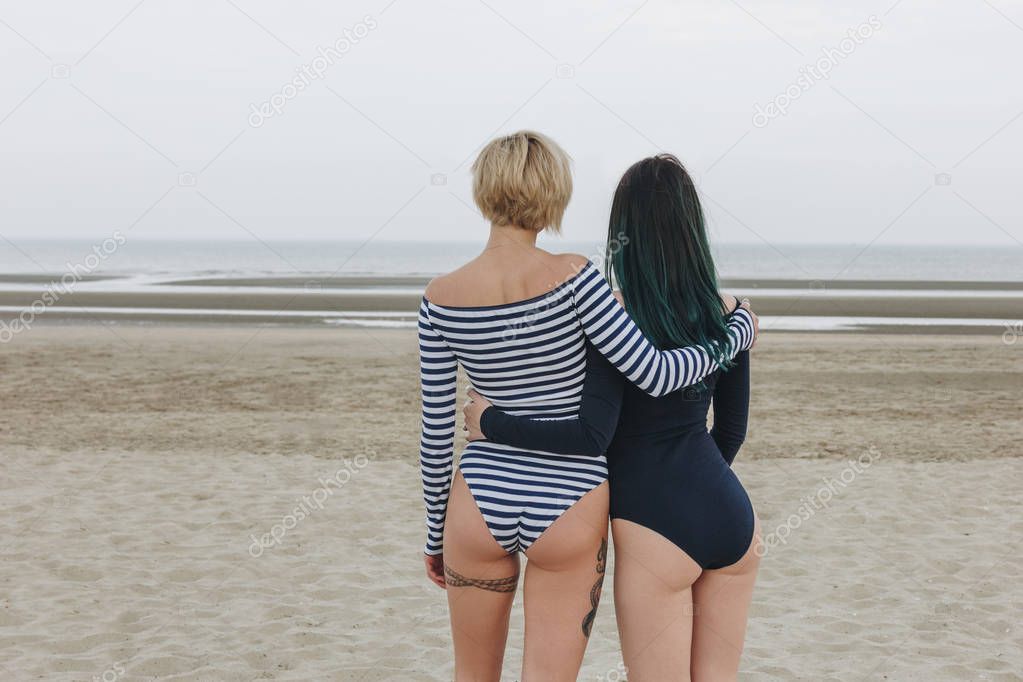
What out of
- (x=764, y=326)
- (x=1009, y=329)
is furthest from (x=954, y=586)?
(x=1009, y=329)

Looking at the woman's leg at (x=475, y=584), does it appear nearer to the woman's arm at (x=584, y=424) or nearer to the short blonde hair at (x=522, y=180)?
the woman's arm at (x=584, y=424)

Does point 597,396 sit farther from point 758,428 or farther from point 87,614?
point 758,428

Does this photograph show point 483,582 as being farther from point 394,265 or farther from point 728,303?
point 394,265

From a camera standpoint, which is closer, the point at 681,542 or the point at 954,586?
the point at 681,542

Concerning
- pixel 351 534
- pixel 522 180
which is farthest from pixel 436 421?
pixel 351 534

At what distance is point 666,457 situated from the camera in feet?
7.19

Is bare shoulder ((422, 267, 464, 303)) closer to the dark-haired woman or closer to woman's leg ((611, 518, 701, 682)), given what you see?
the dark-haired woman

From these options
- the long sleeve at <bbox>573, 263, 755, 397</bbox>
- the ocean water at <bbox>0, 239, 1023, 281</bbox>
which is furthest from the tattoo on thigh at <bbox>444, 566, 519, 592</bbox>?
the ocean water at <bbox>0, 239, 1023, 281</bbox>

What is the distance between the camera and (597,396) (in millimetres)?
2092

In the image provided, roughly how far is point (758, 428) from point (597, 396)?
7.40 m

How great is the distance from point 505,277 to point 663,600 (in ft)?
2.81

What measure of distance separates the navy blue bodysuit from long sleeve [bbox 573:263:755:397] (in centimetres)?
7

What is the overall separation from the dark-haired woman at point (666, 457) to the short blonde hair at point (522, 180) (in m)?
0.23

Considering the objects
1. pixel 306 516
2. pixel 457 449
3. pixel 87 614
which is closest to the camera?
pixel 87 614
